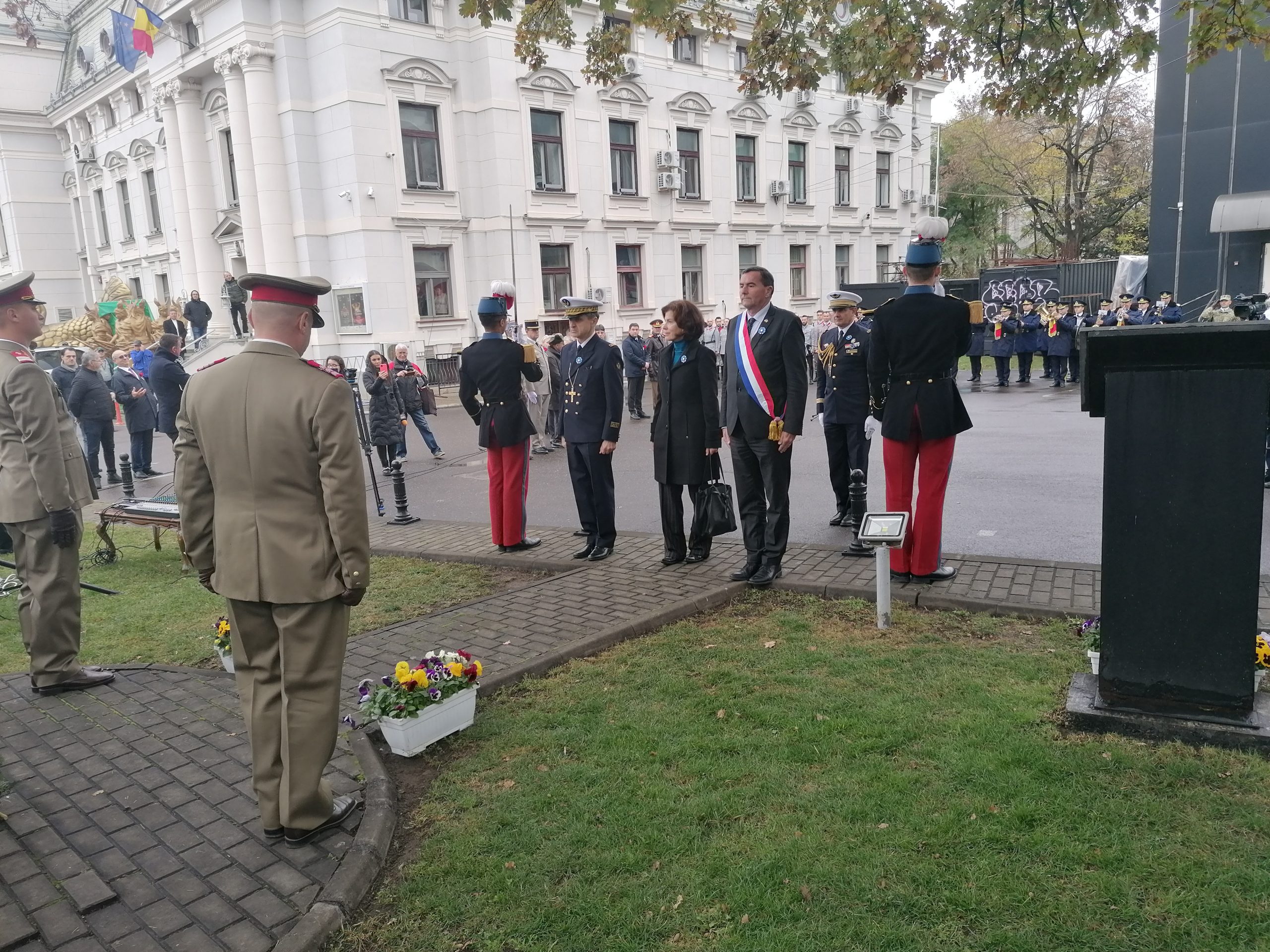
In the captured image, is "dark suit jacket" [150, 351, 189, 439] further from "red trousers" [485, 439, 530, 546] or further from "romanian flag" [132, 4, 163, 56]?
"romanian flag" [132, 4, 163, 56]

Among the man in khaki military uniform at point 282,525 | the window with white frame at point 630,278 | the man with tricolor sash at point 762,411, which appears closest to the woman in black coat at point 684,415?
the man with tricolor sash at point 762,411

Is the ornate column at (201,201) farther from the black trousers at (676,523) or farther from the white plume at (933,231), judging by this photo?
the white plume at (933,231)

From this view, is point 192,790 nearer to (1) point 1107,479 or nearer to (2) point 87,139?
(1) point 1107,479

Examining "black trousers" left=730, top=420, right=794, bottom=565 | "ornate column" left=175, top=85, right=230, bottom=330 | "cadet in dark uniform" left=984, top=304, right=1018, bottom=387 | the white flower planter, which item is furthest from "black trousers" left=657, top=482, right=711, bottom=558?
"ornate column" left=175, top=85, right=230, bottom=330

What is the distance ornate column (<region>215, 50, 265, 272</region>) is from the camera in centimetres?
2778

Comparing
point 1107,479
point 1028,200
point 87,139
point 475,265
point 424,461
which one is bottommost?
point 424,461

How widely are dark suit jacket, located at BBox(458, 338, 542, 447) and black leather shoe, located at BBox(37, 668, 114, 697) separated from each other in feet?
11.7

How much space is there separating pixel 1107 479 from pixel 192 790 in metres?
4.36

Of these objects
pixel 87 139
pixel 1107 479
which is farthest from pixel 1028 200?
pixel 1107 479

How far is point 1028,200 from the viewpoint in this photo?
47062 millimetres

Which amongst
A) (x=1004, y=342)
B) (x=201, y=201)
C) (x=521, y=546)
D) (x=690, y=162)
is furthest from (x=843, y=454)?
(x=201, y=201)

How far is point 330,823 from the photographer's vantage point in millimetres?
3717

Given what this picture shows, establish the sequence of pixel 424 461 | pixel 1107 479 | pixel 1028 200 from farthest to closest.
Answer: pixel 1028 200 < pixel 424 461 < pixel 1107 479

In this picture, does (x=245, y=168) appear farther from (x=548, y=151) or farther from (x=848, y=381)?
(x=848, y=381)
